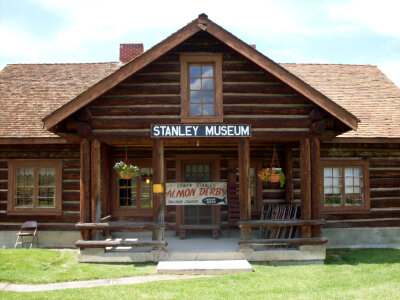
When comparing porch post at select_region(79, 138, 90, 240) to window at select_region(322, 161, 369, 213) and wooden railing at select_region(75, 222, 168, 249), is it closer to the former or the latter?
wooden railing at select_region(75, 222, 168, 249)

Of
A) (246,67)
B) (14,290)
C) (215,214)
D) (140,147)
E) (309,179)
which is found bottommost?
(14,290)

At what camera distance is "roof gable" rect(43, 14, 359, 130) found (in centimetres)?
986

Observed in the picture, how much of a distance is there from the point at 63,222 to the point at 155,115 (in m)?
5.21

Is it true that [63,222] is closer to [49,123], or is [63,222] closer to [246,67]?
[49,123]

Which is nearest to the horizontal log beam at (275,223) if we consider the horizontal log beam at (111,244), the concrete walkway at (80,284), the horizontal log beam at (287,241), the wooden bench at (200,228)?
the horizontal log beam at (287,241)

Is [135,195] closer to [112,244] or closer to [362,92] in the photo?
[112,244]

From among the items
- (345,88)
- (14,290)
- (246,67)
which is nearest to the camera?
(14,290)

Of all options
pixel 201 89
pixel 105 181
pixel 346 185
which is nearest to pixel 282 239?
pixel 346 185

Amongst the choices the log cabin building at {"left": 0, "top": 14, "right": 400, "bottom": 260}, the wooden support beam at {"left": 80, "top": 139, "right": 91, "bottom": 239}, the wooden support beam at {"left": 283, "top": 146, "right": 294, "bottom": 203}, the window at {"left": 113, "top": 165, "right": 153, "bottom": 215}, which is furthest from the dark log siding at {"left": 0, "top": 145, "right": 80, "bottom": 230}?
the wooden support beam at {"left": 283, "top": 146, "right": 294, "bottom": 203}

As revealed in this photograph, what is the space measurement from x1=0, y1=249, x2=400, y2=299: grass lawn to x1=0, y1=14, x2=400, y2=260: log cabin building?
1222 millimetres

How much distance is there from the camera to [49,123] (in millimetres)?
9906

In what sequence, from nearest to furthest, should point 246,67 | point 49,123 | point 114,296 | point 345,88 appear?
point 114,296, point 49,123, point 246,67, point 345,88

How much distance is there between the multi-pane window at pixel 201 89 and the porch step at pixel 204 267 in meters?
3.82

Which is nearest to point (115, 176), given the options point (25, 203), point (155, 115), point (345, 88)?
point (25, 203)
